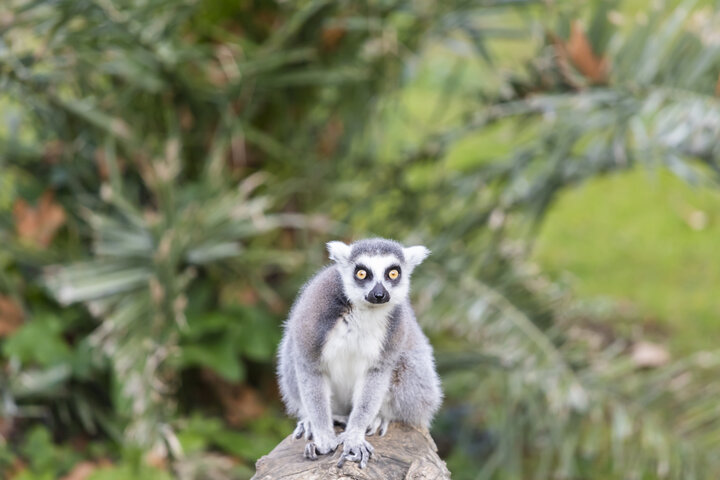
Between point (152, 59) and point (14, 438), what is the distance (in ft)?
8.31

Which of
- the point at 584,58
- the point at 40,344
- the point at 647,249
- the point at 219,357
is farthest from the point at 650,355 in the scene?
the point at 40,344

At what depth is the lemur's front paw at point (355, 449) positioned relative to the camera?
2.66 m

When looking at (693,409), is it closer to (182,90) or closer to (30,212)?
(182,90)

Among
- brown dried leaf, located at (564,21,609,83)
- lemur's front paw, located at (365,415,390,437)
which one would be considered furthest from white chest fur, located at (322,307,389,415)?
brown dried leaf, located at (564,21,609,83)

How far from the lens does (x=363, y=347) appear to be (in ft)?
10.3

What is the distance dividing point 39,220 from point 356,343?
340 centimetres

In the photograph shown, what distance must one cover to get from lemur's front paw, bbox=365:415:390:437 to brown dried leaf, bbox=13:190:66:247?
339 centimetres

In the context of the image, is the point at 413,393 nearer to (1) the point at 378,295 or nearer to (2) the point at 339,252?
(1) the point at 378,295

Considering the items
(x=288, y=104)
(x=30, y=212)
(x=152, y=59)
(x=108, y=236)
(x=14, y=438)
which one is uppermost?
(x=288, y=104)

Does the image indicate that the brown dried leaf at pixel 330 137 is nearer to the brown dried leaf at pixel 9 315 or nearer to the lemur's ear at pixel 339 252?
the brown dried leaf at pixel 9 315

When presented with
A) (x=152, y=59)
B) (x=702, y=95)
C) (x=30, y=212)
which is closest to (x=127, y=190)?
(x=30, y=212)

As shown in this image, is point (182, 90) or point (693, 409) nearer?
point (693, 409)

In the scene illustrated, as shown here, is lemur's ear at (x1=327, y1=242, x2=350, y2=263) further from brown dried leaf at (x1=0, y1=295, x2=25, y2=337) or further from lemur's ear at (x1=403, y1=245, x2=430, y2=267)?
brown dried leaf at (x1=0, y1=295, x2=25, y2=337)

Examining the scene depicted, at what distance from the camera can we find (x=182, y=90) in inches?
227
